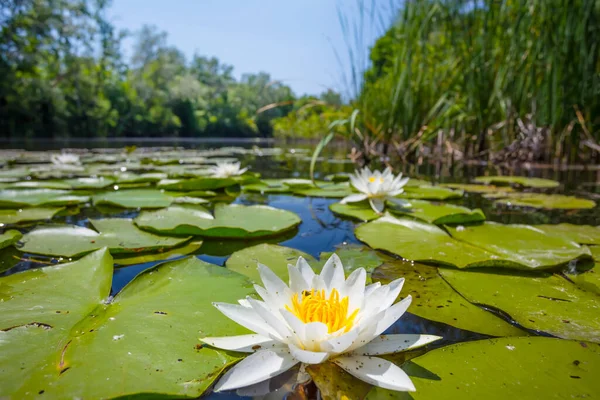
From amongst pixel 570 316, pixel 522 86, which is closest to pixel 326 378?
pixel 570 316

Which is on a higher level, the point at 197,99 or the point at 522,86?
the point at 197,99

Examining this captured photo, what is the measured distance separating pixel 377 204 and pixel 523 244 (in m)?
0.63

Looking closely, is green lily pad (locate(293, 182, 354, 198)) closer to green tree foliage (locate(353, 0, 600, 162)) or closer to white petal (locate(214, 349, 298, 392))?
white petal (locate(214, 349, 298, 392))

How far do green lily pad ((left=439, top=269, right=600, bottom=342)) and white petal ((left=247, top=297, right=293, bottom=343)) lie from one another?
0.42 metres

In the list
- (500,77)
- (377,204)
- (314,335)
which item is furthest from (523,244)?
(500,77)

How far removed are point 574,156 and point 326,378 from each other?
4.11 metres

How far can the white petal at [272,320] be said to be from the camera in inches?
18.5

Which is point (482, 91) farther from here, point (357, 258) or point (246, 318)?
point (246, 318)

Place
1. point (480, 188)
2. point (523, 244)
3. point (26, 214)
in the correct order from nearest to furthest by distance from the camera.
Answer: point (523, 244) < point (26, 214) < point (480, 188)

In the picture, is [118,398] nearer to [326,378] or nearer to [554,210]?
[326,378]

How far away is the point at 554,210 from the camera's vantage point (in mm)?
1652

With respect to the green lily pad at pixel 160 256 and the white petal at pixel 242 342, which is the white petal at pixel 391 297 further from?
the green lily pad at pixel 160 256

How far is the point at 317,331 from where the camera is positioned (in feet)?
1.53

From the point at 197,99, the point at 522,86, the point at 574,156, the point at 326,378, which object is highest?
the point at 197,99
